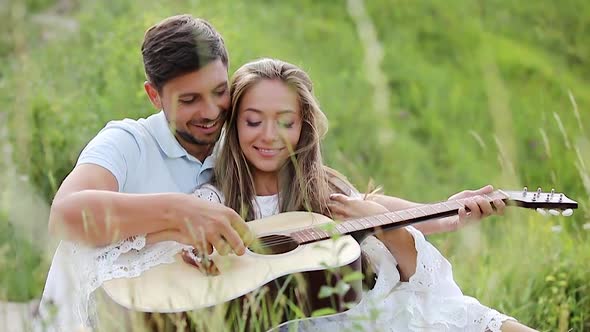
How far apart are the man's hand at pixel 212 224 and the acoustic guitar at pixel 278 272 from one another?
0.07 metres

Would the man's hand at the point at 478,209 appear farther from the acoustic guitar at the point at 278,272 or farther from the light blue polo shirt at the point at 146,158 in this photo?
the light blue polo shirt at the point at 146,158

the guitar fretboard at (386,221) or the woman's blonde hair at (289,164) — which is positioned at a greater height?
the woman's blonde hair at (289,164)

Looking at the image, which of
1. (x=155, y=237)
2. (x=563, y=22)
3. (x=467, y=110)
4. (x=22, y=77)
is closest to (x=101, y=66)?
(x=22, y=77)

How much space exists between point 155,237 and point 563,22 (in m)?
6.56

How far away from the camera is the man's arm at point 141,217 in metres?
2.96

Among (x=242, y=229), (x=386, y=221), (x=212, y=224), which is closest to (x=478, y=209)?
(x=386, y=221)

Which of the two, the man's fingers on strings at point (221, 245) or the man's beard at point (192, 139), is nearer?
the man's fingers on strings at point (221, 245)

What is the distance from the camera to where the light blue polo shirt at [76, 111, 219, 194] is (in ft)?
10.9

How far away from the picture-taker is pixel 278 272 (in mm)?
3049

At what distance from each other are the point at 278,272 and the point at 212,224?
0.26 meters

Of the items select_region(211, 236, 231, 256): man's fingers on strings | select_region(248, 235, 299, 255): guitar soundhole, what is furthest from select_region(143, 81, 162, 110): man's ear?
select_region(211, 236, 231, 256): man's fingers on strings

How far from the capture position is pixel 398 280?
10.8 ft

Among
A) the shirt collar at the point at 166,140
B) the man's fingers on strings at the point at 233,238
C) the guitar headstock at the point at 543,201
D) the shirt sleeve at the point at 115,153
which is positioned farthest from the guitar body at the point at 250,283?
the guitar headstock at the point at 543,201

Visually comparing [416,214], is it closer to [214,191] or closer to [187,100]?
[214,191]
